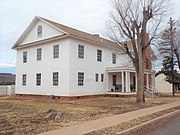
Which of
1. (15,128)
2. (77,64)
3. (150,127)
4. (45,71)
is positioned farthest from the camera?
(45,71)

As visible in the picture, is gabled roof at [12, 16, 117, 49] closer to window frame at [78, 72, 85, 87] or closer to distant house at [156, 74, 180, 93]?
window frame at [78, 72, 85, 87]

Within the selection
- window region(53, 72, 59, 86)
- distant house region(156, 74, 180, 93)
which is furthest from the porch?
distant house region(156, 74, 180, 93)

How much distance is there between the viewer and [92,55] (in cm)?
2803

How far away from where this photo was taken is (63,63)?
2530cm

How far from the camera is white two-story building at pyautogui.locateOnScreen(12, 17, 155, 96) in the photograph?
82.9ft

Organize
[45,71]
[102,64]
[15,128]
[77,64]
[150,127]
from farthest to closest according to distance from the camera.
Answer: [102,64], [45,71], [77,64], [150,127], [15,128]

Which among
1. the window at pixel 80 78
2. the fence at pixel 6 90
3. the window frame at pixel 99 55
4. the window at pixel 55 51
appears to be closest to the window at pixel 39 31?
the window at pixel 55 51

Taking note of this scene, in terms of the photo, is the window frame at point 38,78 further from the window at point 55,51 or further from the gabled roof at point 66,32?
the gabled roof at point 66,32

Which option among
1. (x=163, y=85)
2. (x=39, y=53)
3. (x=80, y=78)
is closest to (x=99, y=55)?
(x=80, y=78)

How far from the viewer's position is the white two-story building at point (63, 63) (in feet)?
82.9

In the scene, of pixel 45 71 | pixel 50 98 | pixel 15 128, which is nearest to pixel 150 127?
pixel 15 128

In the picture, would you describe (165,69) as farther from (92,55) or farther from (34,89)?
(34,89)

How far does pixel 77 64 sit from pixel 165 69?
1667 cm

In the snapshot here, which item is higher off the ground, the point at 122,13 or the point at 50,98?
the point at 122,13
